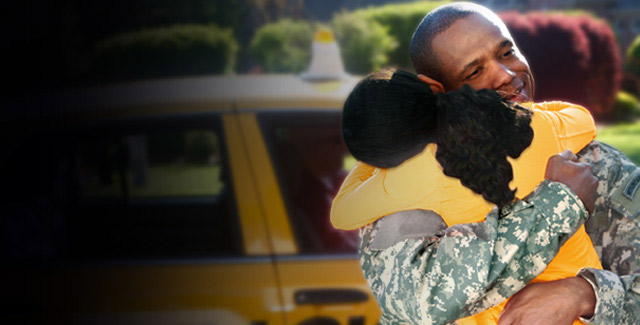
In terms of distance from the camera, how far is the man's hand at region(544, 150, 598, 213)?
1.25 meters

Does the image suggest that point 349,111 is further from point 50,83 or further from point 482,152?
point 50,83

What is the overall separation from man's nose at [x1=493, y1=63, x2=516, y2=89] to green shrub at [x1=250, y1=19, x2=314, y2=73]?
12703 mm

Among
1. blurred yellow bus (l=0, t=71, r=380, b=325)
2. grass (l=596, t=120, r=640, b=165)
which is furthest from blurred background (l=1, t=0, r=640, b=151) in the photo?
blurred yellow bus (l=0, t=71, r=380, b=325)

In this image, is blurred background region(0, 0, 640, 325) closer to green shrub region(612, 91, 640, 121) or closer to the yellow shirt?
the yellow shirt

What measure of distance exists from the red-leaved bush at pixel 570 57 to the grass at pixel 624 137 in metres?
0.67

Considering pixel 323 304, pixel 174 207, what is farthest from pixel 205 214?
pixel 323 304

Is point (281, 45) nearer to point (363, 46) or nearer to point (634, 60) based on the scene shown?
point (363, 46)

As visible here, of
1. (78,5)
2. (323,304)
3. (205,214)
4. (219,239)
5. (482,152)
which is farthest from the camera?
(78,5)

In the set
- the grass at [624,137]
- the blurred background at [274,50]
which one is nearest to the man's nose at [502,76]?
the grass at [624,137]

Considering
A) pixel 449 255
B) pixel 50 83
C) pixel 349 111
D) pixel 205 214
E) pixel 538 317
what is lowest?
pixel 538 317

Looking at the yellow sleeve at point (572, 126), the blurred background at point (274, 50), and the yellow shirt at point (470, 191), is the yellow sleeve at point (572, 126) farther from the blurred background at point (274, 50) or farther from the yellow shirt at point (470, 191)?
the blurred background at point (274, 50)

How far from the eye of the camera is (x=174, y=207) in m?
3.39

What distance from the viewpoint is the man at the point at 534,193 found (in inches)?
49.5

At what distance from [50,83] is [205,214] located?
12.6m
